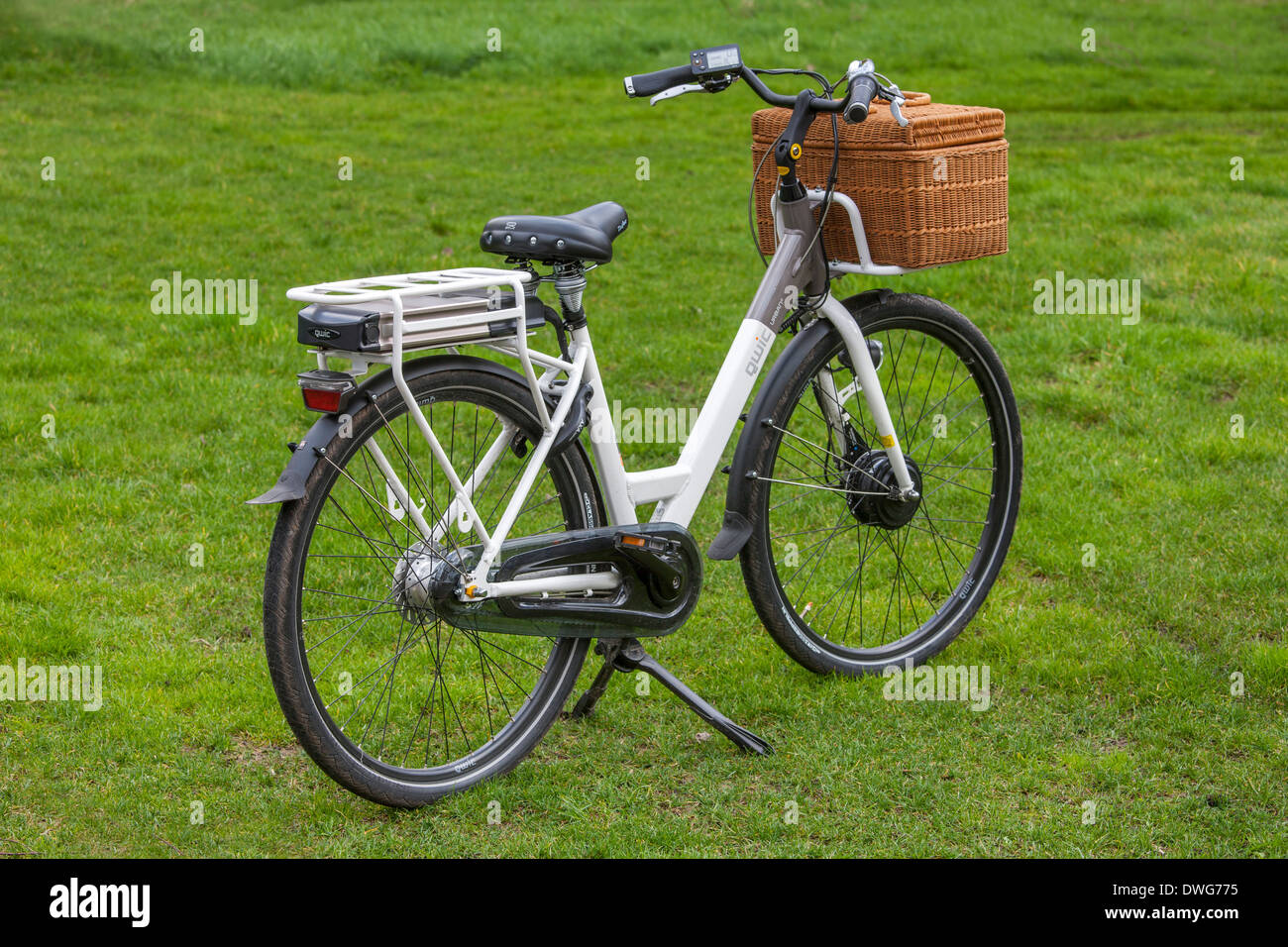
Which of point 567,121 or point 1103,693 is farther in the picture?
point 567,121

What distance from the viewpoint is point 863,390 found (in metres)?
4.32

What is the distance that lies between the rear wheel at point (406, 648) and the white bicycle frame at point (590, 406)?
0.21 feet

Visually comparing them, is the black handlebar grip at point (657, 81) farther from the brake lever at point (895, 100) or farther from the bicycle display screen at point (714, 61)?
the brake lever at point (895, 100)

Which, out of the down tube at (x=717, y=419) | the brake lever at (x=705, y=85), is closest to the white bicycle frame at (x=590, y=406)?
the down tube at (x=717, y=419)

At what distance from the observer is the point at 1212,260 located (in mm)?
8562

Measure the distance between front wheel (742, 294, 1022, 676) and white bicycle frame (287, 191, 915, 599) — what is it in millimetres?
89

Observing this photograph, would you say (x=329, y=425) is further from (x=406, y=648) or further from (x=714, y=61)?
(x=714, y=61)

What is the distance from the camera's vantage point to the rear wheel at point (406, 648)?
3350 millimetres

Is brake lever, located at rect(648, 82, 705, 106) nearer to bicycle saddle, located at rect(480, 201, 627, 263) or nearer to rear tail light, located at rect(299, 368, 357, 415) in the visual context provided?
bicycle saddle, located at rect(480, 201, 627, 263)

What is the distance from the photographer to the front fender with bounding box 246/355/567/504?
3252 millimetres

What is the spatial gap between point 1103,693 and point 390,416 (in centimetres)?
247

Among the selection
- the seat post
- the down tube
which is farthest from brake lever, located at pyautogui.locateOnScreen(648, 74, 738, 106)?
the down tube
